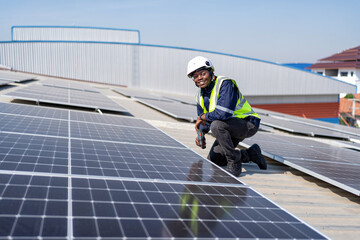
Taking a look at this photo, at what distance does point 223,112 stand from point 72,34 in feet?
122

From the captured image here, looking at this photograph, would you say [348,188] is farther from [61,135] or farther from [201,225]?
[61,135]

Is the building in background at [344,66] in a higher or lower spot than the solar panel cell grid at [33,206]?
higher

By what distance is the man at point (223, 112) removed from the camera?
6020 mm

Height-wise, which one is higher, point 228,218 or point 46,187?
point 46,187

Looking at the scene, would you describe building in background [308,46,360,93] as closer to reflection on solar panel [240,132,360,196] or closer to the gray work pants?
reflection on solar panel [240,132,360,196]

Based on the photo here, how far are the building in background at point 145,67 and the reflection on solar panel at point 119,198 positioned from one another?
31.4m

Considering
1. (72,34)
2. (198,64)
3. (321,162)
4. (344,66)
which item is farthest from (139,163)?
(344,66)

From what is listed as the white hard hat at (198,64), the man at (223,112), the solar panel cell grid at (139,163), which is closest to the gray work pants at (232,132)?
the man at (223,112)

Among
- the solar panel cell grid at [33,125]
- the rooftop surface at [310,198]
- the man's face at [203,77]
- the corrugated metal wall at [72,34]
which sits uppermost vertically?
the corrugated metal wall at [72,34]

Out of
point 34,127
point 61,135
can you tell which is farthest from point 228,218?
point 34,127

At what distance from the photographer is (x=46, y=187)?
3400 mm

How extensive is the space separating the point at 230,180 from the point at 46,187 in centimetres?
258

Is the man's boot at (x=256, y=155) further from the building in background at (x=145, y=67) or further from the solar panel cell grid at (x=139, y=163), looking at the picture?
the building in background at (x=145, y=67)

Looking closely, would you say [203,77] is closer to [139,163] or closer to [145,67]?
[139,163]
